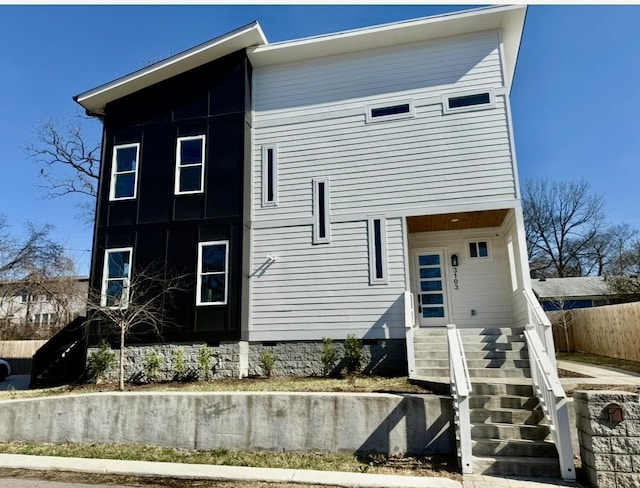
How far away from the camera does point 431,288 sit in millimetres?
10633

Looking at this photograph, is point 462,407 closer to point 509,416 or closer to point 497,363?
point 509,416

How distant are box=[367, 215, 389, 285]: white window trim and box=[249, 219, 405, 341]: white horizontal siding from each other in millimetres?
93

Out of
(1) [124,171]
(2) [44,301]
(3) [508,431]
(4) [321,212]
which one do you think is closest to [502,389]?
(3) [508,431]

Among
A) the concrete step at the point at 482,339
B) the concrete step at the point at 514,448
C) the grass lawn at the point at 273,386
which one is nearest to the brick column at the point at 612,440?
the concrete step at the point at 514,448

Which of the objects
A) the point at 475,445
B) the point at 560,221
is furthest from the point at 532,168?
the point at 475,445

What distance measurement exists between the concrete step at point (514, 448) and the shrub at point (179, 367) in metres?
6.82

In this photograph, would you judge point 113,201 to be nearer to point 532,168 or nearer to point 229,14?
point 229,14

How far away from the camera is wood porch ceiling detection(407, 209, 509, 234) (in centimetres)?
971

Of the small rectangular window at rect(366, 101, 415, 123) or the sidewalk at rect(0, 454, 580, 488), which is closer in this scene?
the sidewalk at rect(0, 454, 580, 488)

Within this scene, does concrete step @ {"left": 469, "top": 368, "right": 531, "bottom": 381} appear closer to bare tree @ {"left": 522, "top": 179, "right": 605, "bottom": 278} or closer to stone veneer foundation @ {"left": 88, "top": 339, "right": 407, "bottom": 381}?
stone veneer foundation @ {"left": 88, "top": 339, "right": 407, "bottom": 381}

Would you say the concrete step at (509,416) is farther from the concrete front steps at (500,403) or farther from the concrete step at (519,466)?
the concrete step at (519,466)

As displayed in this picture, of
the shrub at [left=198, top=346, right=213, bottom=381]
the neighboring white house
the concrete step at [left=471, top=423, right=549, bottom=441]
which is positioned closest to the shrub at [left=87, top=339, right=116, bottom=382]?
the shrub at [left=198, top=346, right=213, bottom=381]

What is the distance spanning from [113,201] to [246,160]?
3.88 metres

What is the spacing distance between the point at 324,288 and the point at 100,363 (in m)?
5.69
